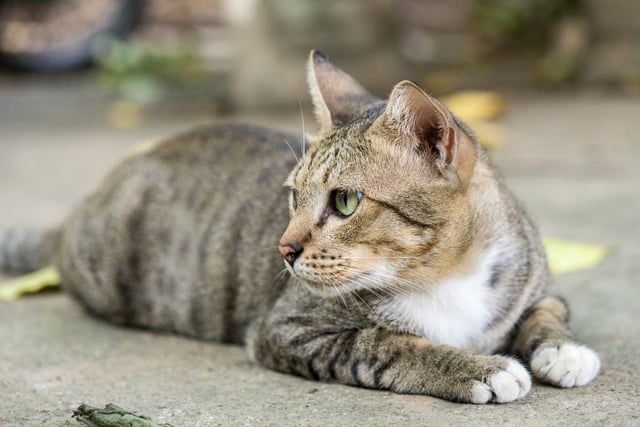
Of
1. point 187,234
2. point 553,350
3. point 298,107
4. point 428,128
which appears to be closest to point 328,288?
point 428,128

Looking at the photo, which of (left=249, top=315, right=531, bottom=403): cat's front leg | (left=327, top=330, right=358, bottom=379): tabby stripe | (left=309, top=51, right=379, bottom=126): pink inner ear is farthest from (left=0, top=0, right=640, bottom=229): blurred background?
(left=327, top=330, right=358, bottom=379): tabby stripe

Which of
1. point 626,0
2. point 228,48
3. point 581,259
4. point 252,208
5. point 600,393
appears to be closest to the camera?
point 600,393

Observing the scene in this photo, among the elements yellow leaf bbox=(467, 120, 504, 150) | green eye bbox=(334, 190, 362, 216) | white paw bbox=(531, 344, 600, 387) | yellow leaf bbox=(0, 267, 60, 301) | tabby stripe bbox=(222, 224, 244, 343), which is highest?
yellow leaf bbox=(467, 120, 504, 150)

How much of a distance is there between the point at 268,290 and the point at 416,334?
0.78 m

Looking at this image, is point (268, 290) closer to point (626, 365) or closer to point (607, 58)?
point (626, 365)

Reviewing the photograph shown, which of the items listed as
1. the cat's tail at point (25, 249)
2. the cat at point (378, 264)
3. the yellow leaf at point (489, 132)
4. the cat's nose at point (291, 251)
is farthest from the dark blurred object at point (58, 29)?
the cat's nose at point (291, 251)

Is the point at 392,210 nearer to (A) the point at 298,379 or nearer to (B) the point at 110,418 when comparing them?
(A) the point at 298,379

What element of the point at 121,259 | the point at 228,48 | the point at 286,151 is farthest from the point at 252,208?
the point at 228,48

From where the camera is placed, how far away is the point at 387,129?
3.33 m

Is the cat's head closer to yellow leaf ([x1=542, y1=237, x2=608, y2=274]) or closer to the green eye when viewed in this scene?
the green eye

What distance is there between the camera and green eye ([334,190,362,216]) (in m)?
3.30

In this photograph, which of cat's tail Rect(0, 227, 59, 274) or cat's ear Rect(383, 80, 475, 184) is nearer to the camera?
cat's ear Rect(383, 80, 475, 184)

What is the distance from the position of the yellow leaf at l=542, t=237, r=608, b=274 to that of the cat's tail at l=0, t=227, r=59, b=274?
2663 millimetres

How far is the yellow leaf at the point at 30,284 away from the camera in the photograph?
4758 millimetres
